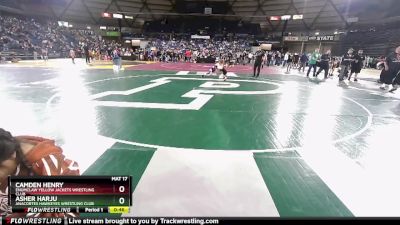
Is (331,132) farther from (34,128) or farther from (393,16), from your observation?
(393,16)

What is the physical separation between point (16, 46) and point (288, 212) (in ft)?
113

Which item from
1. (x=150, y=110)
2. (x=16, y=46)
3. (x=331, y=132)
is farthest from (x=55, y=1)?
(x=331, y=132)

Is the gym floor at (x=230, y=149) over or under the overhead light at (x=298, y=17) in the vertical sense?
under

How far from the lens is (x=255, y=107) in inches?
282

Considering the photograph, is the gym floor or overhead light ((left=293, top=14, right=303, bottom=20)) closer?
the gym floor

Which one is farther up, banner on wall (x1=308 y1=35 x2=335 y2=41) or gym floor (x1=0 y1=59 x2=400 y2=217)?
banner on wall (x1=308 y1=35 x2=335 y2=41)

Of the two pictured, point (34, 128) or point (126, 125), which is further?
point (126, 125)
